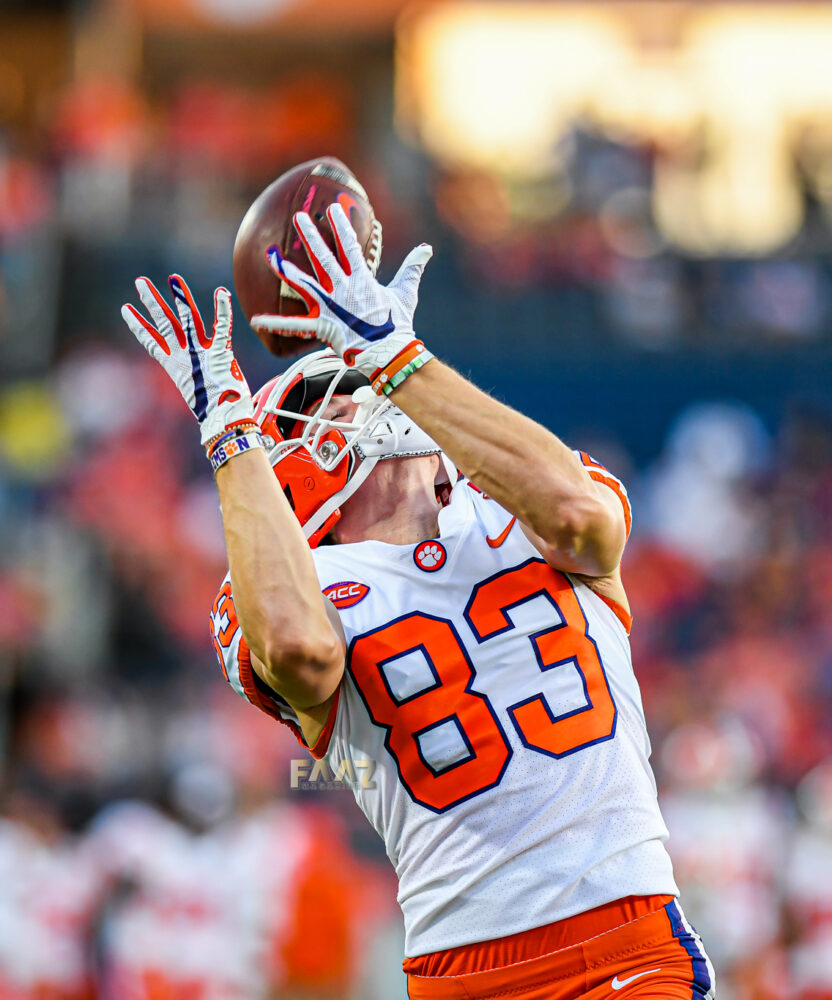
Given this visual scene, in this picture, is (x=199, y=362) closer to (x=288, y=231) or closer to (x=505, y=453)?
(x=288, y=231)

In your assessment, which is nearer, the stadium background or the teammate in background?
the teammate in background

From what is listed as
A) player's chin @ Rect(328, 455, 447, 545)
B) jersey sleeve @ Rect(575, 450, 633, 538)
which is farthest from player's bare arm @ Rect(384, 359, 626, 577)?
player's chin @ Rect(328, 455, 447, 545)

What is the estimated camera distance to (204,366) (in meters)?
2.94

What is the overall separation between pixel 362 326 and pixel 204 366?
345 millimetres

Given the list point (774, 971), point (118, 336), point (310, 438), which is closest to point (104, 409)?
point (118, 336)

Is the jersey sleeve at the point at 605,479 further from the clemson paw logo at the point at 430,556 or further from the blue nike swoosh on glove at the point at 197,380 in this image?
the blue nike swoosh on glove at the point at 197,380

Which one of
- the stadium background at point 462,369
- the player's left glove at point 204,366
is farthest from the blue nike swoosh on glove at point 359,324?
the stadium background at point 462,369

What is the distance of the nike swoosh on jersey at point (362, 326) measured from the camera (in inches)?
110

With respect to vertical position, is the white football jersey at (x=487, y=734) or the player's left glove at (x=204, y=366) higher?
the player's left glove at (x=204, y=366)

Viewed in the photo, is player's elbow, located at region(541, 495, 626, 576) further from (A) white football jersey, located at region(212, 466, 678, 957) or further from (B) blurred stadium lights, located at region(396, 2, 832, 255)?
(B) blurred stadium lights, located at region(396, 2, 832, 255)
